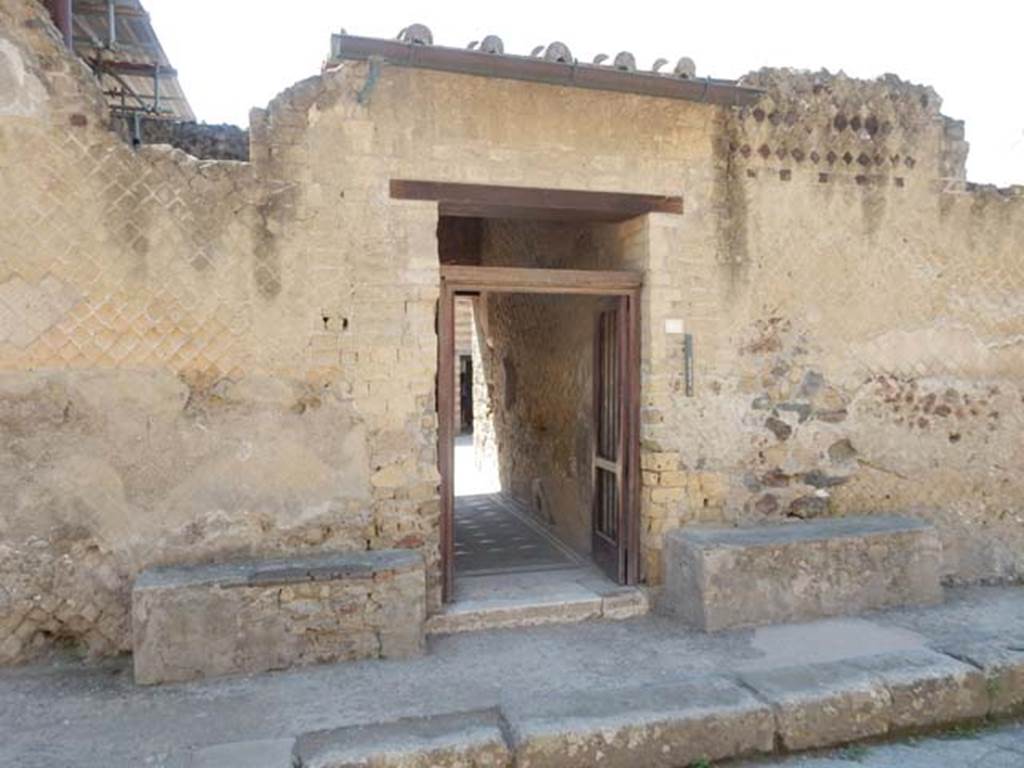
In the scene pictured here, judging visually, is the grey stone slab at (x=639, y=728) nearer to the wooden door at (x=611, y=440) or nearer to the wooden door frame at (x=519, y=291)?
the wooden door frame at (x=519, y=291)

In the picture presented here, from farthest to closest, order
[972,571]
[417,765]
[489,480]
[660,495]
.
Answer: [489,480] → [972,571] → [660,495] → [417,765]

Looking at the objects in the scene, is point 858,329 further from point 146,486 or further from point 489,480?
point 489,480

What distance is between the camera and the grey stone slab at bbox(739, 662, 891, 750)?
3516mm

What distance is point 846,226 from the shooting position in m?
5.27

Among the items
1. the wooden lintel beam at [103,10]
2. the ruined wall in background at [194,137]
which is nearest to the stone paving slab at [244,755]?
the ruined wall in background at [194,137]

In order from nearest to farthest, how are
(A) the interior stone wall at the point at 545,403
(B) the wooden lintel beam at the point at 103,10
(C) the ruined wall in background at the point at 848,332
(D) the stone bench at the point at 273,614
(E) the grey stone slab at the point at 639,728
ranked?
(E) the grey stone slab at the point at 639,728 → (D) the stone bench at the point at 273,614 → (C) the ruined wall in background at the point at 848,332 → (A) the interior stone wall at the point at 545,403 → (B) the wooden lintel beam at the point at 103,10

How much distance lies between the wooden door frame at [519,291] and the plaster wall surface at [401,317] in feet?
0.36

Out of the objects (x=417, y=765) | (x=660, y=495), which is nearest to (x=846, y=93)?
(x=660, y=495)

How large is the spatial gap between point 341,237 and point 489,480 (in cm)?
570

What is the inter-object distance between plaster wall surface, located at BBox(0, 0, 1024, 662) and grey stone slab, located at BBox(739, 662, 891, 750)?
1.44 meters

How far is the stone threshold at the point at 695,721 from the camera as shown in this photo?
3.11m

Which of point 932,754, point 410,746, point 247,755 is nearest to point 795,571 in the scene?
point 932,754

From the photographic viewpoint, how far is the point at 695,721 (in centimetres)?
339

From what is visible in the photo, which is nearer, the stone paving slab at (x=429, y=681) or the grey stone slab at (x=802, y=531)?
the stone paving slab at (x=429, y=681)
